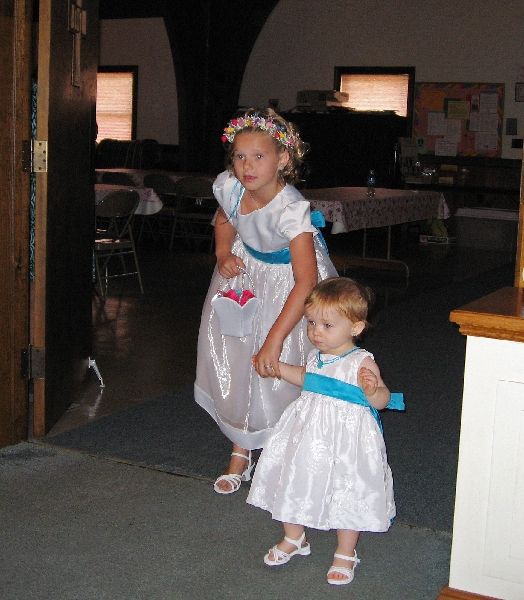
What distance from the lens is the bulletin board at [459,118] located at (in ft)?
35.2

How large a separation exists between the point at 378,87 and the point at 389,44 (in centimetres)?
56

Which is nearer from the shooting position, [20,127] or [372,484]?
[372,484]

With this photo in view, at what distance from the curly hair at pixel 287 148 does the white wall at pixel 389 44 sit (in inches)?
331

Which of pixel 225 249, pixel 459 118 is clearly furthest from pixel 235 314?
pixel 459 118

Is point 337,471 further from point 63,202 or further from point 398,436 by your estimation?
point 63,202

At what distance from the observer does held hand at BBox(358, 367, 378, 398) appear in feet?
6.73

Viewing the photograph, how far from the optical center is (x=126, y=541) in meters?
2.30

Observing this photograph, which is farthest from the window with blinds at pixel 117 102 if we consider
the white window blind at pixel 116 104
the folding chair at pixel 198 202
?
the folding chair at pixel 198 202

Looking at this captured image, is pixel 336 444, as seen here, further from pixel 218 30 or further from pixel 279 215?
pixel 218 30

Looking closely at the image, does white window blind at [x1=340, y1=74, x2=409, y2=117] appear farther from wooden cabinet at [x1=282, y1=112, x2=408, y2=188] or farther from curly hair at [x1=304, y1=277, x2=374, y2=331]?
curly hair at [x1=304, y1=277, x2=374, y2=331]

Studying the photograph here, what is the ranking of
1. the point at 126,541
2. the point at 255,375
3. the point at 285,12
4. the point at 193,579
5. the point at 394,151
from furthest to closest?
Result: the point at 285,12
the point at 394,151
the point at 255,375
the point at 126,541
the point at 193,579

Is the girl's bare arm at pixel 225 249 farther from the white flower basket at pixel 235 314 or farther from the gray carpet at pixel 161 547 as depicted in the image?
the gray carpet at pixel 161 547

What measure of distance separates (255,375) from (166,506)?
468mm

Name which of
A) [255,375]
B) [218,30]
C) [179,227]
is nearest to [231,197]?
[255,375]
